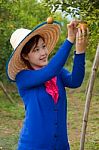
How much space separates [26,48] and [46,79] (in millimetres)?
264

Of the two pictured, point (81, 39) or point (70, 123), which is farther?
point (70, 123)

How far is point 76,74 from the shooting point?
2555 mm

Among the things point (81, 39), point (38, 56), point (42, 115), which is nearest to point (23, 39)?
point (38, 56)

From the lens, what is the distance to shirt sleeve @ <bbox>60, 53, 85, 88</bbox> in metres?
2.50

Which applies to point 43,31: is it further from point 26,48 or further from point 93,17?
point 93,17

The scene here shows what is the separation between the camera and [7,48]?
10.8 meters

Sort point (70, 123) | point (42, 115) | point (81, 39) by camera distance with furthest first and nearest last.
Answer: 1. point (70, 123)
2. point (42, 115)
3. point (81, 39)

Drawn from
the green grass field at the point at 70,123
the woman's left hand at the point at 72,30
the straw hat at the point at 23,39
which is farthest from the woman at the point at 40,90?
the green grass field at the point at 70,123

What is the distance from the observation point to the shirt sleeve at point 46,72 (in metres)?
2.45

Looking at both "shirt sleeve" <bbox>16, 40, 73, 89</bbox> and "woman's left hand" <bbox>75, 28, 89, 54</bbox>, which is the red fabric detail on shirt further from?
"woman's left hand" <bbox>75, 28, 89, 54</bbox>

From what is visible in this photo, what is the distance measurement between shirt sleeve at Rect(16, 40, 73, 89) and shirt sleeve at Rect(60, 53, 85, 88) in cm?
8

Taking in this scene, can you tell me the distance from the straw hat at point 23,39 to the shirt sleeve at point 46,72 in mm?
54

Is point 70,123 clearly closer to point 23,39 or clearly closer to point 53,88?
point 53,88

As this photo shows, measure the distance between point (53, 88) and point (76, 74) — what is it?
18 cm
